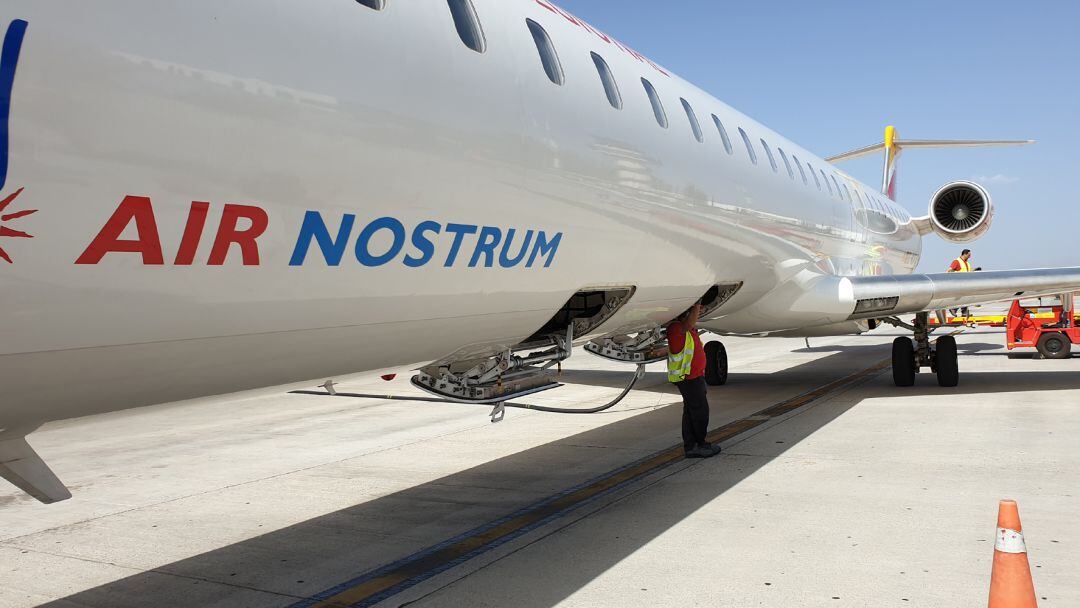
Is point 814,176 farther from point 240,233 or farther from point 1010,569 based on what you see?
point 240,233

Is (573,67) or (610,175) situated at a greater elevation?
(573,67)

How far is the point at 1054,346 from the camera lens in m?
15.8

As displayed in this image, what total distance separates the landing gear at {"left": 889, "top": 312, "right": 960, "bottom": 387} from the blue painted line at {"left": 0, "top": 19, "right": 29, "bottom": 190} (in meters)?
11.7

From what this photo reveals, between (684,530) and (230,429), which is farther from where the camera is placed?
(230,429)

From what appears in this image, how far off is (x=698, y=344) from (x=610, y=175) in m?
2.83

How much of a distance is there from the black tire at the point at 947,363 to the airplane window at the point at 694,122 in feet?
22.3

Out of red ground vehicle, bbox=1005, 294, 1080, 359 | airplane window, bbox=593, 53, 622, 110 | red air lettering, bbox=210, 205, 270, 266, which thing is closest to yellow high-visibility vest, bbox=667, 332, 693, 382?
airplane window, bbox=593, 53, 622, 110

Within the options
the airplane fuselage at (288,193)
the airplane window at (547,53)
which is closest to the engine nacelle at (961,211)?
the airplane fuselage at (288,193)

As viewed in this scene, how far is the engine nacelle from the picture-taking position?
1534cm

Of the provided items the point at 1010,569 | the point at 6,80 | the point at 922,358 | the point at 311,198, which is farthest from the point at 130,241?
the point at 922,358

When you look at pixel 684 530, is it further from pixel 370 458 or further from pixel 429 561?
pixel 370 458

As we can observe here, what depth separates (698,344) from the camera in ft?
23.6

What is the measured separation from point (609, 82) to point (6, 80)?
370cm

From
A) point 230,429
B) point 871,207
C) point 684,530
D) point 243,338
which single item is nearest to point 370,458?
point 230,429
